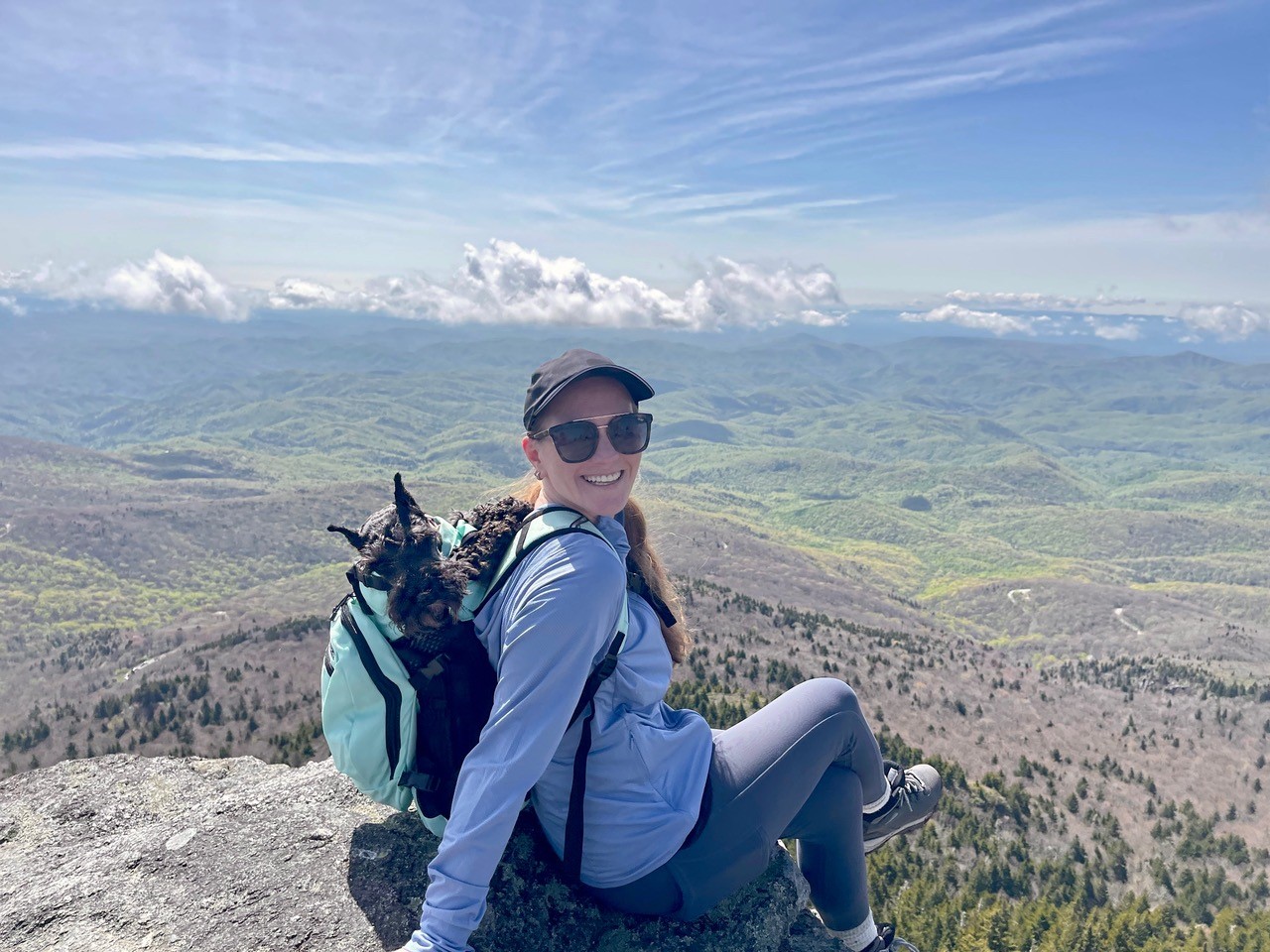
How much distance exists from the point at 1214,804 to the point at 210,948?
411 ft

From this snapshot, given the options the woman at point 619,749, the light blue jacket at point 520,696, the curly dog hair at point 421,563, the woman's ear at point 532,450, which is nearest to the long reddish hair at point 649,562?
the woman at point 619,749

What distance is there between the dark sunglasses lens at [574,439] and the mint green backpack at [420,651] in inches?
21.4

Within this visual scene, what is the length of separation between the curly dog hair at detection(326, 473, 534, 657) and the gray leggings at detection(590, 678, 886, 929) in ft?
9.82

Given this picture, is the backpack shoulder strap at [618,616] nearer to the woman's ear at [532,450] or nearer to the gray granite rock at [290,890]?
the woman's ear at [532,450]

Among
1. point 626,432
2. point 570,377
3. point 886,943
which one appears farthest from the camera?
point 886,943

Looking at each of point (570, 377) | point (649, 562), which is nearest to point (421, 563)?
point (570, 377)

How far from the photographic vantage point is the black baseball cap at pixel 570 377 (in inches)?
247

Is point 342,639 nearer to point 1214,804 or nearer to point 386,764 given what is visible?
point 386,764

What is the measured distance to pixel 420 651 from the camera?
614cm

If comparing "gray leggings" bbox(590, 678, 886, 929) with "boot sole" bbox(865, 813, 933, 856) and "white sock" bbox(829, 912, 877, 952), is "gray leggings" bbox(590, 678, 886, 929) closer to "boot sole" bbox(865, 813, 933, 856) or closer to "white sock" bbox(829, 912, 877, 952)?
"white sock" bbox(829, 912, 877, 952)

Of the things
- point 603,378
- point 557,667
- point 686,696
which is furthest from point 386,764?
point 686,696

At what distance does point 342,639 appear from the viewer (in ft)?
21.3

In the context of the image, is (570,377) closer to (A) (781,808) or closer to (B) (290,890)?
(A) (781,808)

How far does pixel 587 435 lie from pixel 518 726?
241 centimetres
